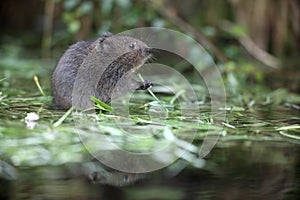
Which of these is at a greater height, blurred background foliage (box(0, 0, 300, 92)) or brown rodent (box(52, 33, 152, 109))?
blurred background foliage (box(0, 0, 300, 92))

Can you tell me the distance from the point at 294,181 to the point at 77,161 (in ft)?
2.57

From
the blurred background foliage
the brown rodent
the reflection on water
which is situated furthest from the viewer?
the blurred background foliage

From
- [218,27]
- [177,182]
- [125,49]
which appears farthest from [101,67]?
[218,27]

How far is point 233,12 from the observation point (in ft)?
21.8

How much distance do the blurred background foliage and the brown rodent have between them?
1.78 m

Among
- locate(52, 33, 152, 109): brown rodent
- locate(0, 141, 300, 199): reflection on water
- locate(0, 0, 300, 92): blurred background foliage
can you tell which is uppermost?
locate(0, 0, 300, 92): blurred background foliage

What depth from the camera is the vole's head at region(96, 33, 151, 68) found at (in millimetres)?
3279

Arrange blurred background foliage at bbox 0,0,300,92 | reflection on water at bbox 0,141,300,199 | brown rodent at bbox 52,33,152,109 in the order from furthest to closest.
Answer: blurred background foliage at bbox 0,0,300,92 < brown rodent at bbox 52,33,152,109 < reflection on water at bbox 0,141,300,199

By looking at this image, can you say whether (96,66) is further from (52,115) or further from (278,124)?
(278,124)

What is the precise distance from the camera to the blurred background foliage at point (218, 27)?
17.8 ft

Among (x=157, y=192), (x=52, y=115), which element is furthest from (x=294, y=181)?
(x=52, y=115)

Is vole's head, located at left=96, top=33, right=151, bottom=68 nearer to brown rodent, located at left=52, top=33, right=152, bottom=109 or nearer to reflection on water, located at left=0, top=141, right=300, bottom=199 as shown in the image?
brown rodent, located at left=52, top=33, right=152, bottom=109

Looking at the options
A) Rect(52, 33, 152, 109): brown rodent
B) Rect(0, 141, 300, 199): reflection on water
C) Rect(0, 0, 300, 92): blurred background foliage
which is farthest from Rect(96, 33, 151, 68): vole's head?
Rect(0, 0, 300, 92): blurred background foliage

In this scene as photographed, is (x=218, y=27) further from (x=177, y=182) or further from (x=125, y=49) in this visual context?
(x=177, y=182)
